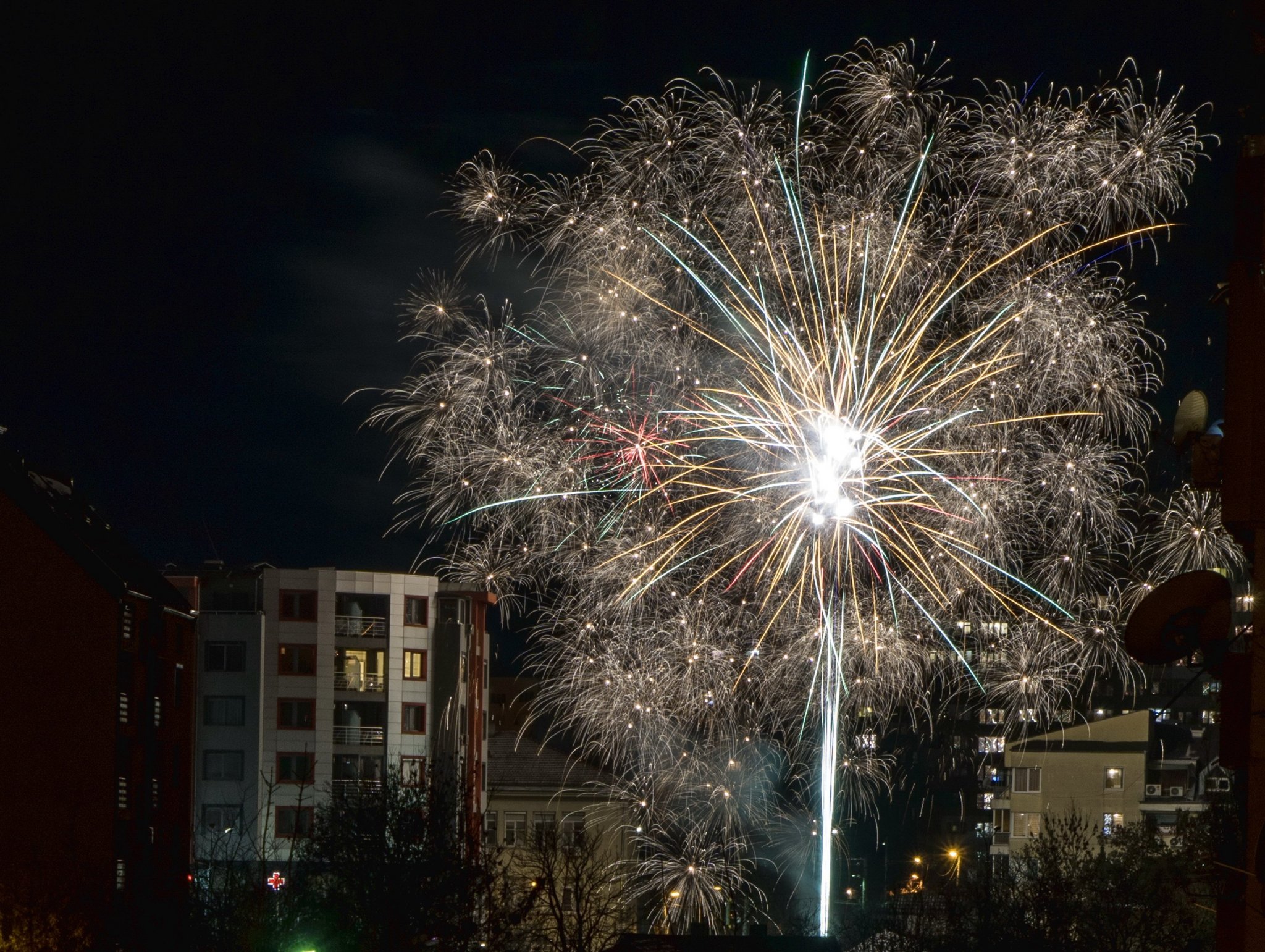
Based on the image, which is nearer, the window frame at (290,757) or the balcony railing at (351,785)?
the balcony railing at (351,785)

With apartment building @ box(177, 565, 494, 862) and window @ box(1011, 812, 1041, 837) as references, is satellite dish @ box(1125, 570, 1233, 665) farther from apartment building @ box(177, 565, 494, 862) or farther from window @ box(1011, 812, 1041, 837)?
window @ box(1011, 812, 1041, 837)

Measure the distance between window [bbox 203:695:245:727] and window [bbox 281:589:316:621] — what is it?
4438mm

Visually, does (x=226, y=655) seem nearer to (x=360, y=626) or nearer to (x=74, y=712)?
(x=360, y=626)

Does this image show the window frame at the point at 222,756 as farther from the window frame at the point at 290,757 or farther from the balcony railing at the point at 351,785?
the balcony railing at the point at 351,785

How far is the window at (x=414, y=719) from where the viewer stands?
223 feet

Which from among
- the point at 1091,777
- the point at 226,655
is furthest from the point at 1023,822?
the point at 226,655

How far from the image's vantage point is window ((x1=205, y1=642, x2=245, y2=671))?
66188 mm

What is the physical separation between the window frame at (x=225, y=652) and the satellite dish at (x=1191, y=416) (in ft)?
180

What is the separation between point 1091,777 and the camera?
68.1 m

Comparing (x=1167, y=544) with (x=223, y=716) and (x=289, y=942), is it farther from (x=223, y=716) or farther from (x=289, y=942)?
(x=223, y=716)

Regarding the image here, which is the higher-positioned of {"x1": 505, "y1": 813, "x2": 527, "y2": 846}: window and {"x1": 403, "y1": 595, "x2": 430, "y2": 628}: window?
{"x1": 403, "y1": 595, "x2": 430, "y2": 628}: window

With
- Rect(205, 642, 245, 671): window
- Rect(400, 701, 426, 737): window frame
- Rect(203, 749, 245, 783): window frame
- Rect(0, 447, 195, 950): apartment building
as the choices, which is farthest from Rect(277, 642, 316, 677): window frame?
Rect(0, 447, 195, 950): apartment building

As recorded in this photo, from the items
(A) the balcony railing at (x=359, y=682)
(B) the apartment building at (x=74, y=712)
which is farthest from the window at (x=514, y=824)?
(B) the apartment building at (x=74, y=712)

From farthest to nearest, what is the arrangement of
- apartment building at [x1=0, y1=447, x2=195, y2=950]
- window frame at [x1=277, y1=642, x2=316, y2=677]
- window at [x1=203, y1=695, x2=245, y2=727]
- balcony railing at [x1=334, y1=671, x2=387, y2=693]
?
1. balcony railing at [x1=334, y1=671, x2=387, y2=693]
2. window frame at [x1=277, y1=642, x2=316, y2=677]
3. window at [x1=203, y1=695, x2=245, y2=727]
4. apartment building at [x1=0, y1=447, x2=195, y2=950]
